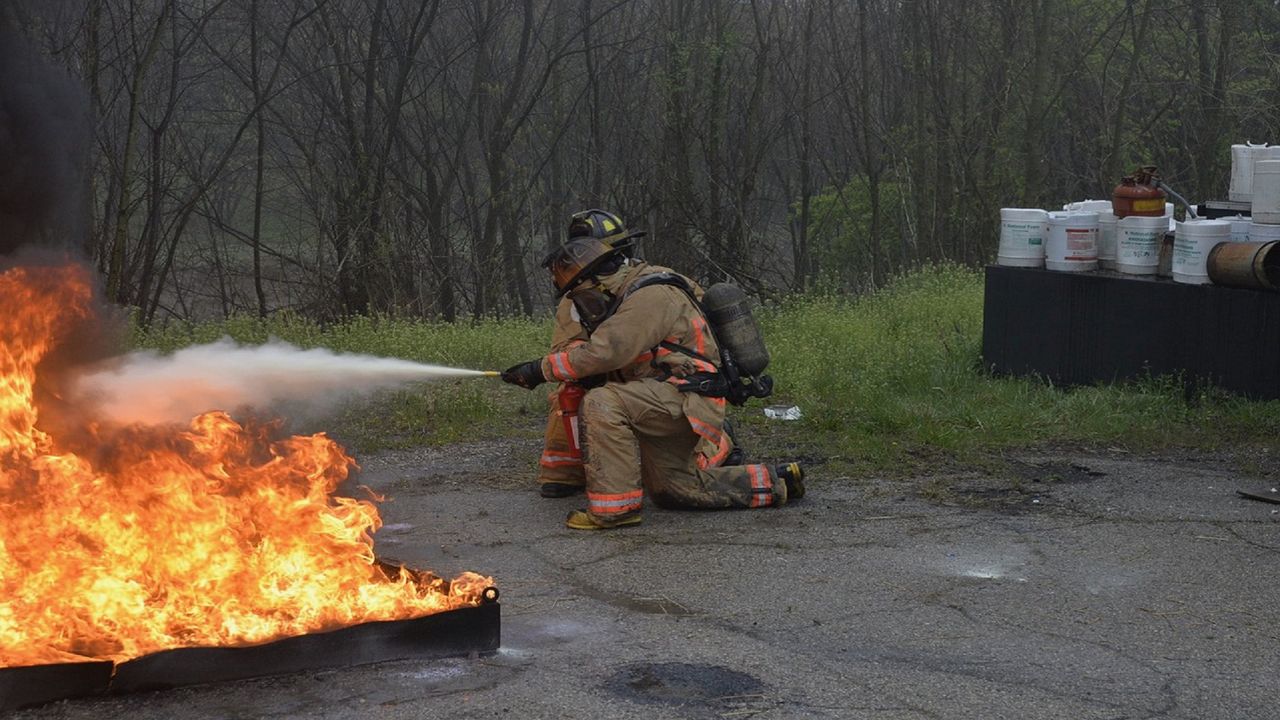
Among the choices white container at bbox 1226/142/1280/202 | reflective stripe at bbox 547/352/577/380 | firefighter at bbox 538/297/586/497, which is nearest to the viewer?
reflective stripe at bbox 547/352/577/380

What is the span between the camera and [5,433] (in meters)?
4.47

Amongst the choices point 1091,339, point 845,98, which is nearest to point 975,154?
point 845,98

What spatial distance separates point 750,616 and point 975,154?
16526mm

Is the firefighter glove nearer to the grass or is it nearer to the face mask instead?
the face mask

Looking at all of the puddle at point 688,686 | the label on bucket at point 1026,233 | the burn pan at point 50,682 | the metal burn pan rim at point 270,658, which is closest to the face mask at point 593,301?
the metal burn pan rim at point 270,658

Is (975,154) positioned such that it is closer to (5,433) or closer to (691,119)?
(691,119)

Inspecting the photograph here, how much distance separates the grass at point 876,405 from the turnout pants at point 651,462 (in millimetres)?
1179

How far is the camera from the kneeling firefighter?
20.7ft

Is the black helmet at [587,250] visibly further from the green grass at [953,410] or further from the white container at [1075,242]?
the white container at [1075,242]

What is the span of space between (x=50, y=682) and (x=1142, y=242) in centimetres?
758

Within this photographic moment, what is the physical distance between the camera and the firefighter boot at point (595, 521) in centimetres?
625

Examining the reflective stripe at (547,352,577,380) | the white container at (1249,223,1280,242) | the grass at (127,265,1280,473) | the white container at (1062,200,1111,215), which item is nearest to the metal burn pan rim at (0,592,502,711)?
the reflective stripe at (547,352,577,380)

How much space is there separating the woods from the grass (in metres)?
4.09

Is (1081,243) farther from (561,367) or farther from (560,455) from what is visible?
(561,367)
